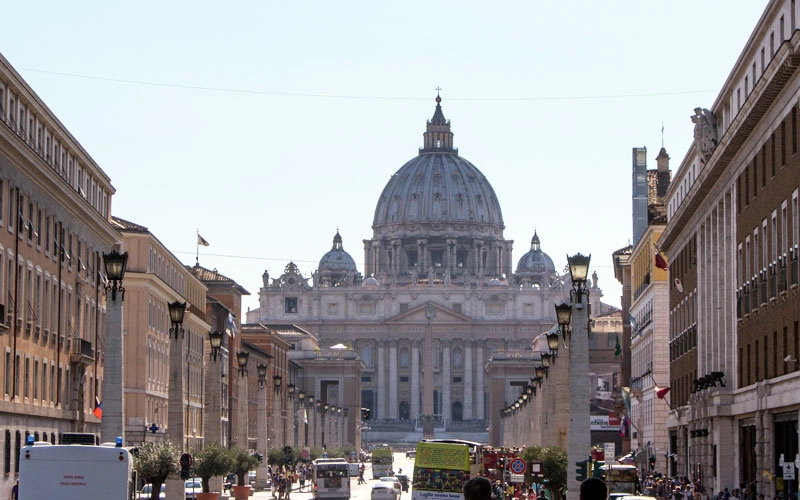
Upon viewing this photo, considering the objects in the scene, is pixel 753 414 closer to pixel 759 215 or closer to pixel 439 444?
pixel 759 215

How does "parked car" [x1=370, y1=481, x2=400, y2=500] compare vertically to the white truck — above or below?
below

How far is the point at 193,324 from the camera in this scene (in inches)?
3647

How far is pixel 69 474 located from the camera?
32.3 metres

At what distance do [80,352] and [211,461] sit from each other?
18.5ft

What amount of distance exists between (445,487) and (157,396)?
88.1 feet

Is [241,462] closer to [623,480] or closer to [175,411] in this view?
[175,411]

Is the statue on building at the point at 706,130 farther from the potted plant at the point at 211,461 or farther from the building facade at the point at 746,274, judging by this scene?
the potted plant at the point at 211,461

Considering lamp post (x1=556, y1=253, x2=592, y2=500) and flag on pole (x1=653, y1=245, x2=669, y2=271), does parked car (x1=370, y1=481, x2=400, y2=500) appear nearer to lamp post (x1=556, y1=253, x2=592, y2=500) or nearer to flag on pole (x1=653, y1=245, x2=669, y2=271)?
flag on pole (x1=653, y1=245, x2=669, y2=271)

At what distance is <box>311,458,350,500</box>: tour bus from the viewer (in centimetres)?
7594

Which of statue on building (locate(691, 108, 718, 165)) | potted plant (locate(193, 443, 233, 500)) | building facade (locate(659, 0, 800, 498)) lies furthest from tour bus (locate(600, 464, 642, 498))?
potted plant (locate(193, 443, 233, 500))

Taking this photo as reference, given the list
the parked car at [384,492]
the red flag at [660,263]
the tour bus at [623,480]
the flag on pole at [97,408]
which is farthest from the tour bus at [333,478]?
the tour bus at [623,480]

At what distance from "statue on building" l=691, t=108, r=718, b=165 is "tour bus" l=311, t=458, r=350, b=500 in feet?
90.0

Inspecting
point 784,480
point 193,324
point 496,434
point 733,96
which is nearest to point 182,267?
point 193,324

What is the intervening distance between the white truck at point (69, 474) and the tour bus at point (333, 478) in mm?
43314
